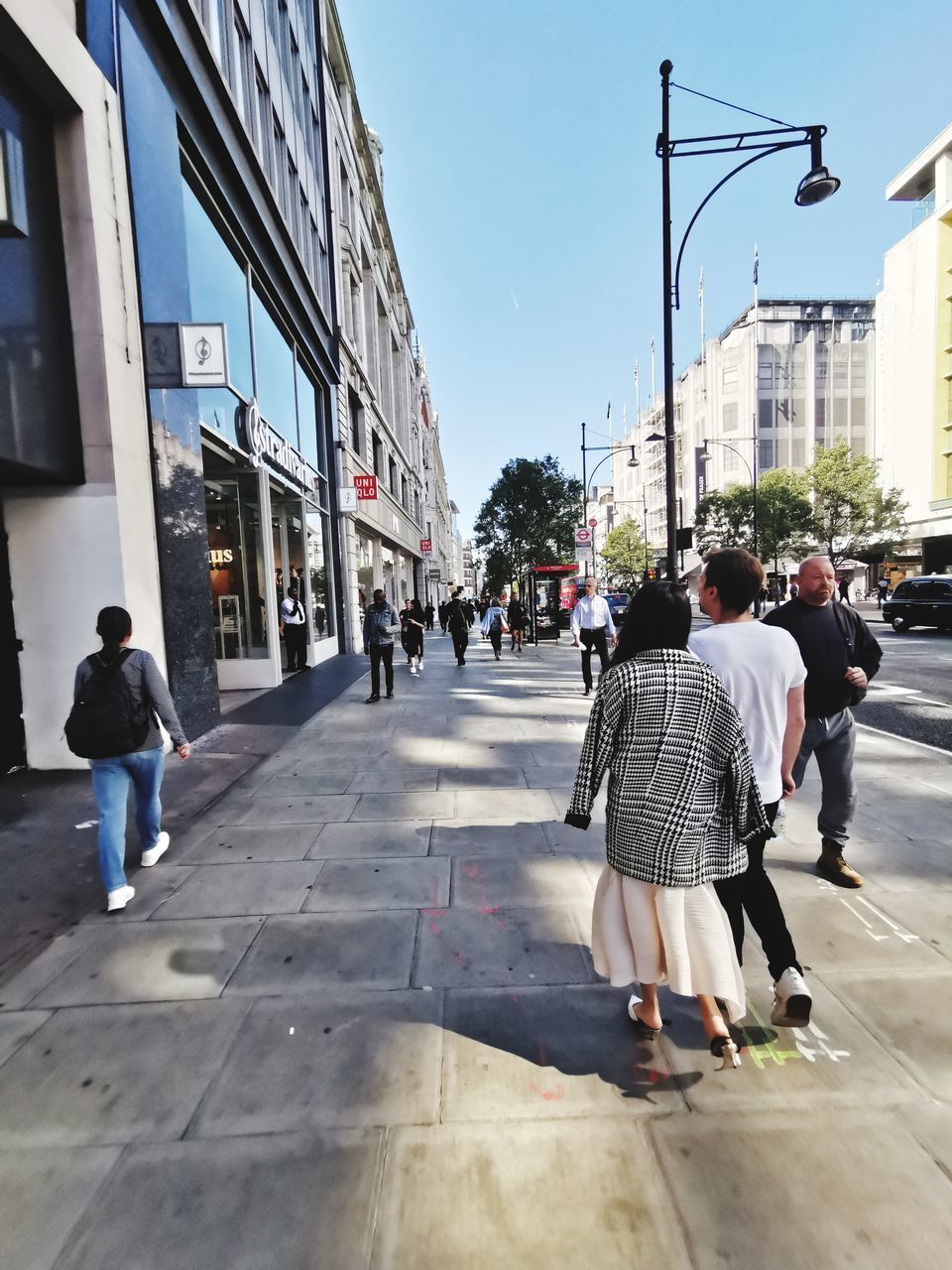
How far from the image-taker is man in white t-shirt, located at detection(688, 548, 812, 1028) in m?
2.57

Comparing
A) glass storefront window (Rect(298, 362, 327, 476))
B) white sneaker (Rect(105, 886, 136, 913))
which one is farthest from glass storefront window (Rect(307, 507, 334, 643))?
white sneaker (Rect(105, 886, 136, 913))

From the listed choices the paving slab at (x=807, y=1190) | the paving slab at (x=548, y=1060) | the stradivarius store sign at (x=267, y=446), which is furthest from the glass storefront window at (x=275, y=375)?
the paving slab at (x=807, y=1190)

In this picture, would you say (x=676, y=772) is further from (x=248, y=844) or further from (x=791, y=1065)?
(x=248, y=844)

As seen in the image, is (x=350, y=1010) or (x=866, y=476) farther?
(x=866, y=476)

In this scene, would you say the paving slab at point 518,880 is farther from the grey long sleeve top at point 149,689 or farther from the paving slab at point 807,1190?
the grey long sleeve top at point 149,689

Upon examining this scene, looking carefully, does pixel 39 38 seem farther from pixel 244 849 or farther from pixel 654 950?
pixel 654 950

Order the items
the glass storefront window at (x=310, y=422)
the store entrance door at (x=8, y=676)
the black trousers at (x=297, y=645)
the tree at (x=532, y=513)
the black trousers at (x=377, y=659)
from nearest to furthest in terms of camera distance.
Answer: the store entrance door at (x=8, y=676)
the black trousers at (x=377, y=659)
the black trousers at (x=297, y=645)
the glass storefront window at (x=310, y=422)
the tree at (x=532, y=513)

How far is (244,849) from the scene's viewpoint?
4.54 meters

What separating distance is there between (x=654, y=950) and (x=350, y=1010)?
1.32m

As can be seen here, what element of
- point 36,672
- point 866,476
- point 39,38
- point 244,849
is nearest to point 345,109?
point 39,38

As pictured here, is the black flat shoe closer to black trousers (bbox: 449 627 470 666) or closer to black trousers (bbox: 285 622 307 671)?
black trousers (bbox: 285 622 307 671)

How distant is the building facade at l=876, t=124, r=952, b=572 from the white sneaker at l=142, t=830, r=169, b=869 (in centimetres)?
4793

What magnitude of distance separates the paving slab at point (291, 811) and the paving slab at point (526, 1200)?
10.6ft

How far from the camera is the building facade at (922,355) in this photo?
130ft
